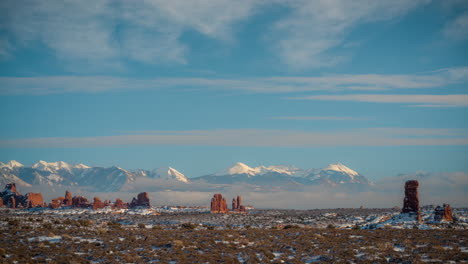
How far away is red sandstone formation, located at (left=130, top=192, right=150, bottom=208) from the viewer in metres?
162

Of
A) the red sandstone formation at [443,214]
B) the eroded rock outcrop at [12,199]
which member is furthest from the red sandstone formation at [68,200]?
the red sandstone formation at [443,214]

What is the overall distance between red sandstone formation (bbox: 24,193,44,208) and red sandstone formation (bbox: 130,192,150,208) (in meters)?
37.2

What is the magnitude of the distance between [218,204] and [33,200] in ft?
247

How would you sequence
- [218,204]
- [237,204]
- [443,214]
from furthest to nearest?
1. [237,204]
2. [218,204]
3. [443,214]

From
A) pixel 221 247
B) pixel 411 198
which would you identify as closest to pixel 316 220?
pixel 411 198

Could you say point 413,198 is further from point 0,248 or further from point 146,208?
point 146,208

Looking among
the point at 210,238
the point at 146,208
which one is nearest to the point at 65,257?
the point at 210,238

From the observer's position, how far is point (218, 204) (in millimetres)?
154125

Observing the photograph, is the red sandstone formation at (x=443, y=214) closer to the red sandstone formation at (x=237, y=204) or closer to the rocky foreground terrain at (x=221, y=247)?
the rocky foreground terrain at (x=221, y=247)

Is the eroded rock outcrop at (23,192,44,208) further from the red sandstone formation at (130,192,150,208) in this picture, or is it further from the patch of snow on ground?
the patch of snow on ground

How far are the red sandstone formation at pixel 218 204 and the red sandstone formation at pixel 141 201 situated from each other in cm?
2858

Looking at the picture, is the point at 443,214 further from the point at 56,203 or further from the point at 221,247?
the point at 56,203

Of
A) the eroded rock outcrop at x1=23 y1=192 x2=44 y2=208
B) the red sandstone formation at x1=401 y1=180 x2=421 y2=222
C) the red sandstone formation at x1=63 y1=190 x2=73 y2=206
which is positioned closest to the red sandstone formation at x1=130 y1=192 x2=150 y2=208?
the red sandstone formation at x1=63 y1=190 x2=73 y2=206

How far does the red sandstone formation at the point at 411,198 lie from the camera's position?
7667 centimetres
